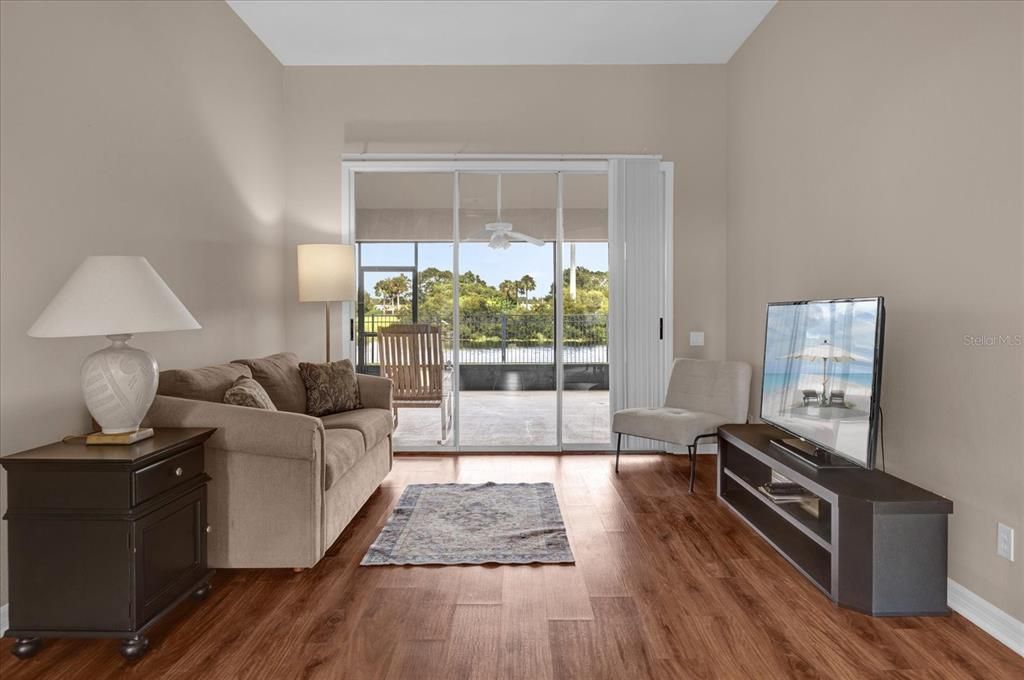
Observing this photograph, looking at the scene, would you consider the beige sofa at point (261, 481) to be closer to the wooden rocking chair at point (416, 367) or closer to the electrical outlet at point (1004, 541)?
the wooden rocking chair at point (416, 367)

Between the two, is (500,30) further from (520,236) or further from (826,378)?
(826,378)

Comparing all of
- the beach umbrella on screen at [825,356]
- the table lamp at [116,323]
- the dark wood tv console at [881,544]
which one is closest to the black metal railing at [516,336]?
the beach umbrella on screen at [825,356]

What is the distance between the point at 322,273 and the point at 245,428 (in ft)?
7.40

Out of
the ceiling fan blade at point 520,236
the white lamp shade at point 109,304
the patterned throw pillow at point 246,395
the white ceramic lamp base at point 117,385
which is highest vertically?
the ceiling fan blade at point 520,236

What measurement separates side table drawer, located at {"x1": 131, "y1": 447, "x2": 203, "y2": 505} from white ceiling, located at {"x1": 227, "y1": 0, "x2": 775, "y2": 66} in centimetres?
317

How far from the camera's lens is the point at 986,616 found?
92.7 inches

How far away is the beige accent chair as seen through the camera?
169 inches

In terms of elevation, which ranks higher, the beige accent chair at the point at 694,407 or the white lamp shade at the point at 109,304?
the white lamp shade at the point at 109,304

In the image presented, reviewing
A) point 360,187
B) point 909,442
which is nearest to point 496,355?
point 360,187

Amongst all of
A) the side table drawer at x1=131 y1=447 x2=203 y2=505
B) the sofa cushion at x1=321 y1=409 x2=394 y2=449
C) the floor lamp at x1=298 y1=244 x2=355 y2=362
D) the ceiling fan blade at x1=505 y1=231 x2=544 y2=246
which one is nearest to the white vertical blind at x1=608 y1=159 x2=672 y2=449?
the ceiling fan blade at x1=505 y1=231 x2=544 y2=246

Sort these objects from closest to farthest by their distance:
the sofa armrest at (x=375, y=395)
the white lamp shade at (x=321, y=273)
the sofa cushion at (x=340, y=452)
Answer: the sofa cushion at (x=340, y=452) → the sofa armrest at (x=375, y=395) → the white lamp shade at (x=321, y=273)

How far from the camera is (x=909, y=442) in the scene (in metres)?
2.81

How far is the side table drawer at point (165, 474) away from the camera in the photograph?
7.25 feet

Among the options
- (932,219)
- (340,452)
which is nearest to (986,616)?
(932,219)
